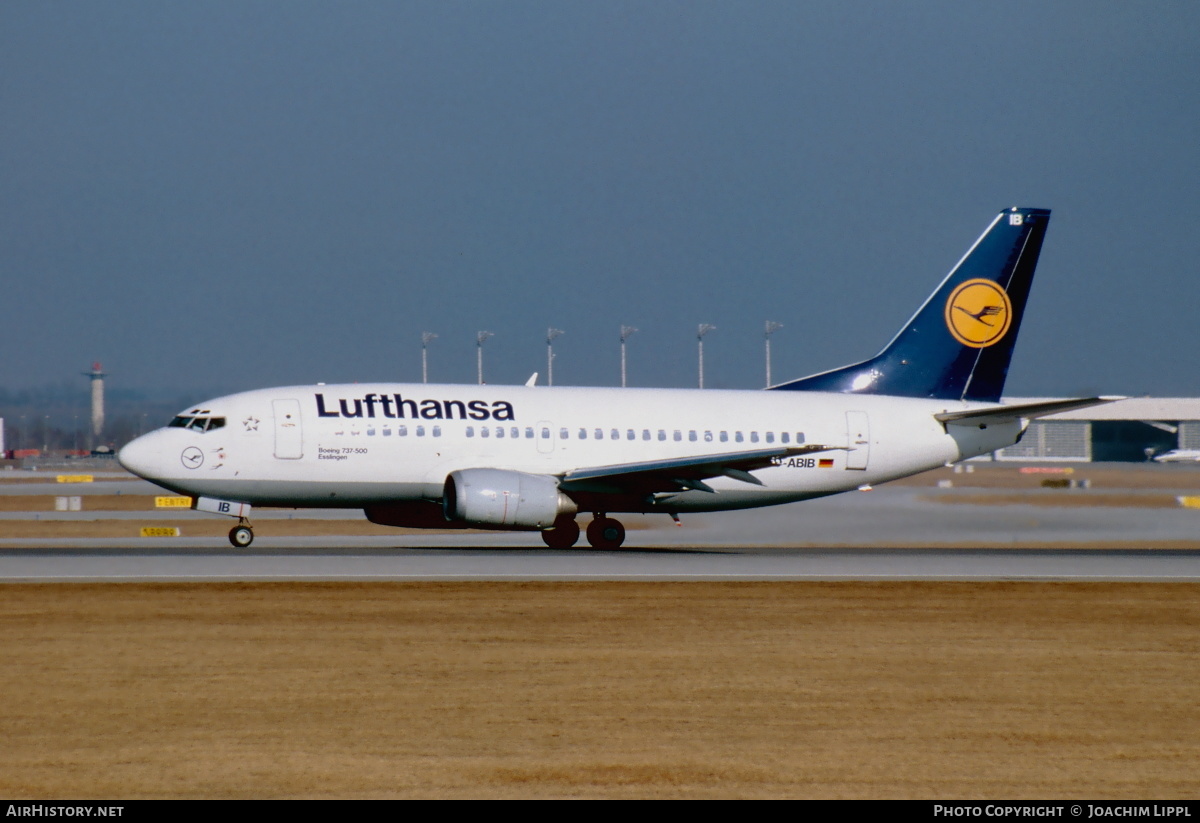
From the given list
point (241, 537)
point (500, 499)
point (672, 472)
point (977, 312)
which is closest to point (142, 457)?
point (241, 537)

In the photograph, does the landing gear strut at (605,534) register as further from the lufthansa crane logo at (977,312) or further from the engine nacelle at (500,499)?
the lufthansa crane logo at (977,312)

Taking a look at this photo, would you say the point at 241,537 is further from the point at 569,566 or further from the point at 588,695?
the point at 588,695

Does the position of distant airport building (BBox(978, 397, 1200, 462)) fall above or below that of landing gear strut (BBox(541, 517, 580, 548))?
above

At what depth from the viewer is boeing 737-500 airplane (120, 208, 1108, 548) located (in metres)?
32.9

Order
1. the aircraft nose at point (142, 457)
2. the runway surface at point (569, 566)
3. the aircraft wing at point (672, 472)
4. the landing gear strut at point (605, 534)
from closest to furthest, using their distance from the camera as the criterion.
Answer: the runway surface at point (569, 566), the aircraft nose at point (142, 457), the aircraft wing at point (672, 472), the landing gear strut at point (605, 534)

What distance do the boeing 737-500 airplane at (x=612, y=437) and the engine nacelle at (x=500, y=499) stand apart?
46 millimetres

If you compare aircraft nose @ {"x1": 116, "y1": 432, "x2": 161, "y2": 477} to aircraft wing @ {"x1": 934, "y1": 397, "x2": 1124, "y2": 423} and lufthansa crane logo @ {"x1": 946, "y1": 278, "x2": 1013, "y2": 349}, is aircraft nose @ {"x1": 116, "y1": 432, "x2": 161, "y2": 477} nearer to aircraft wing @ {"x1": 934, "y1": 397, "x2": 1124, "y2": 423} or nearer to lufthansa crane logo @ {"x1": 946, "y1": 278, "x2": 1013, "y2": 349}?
aircraft wing @ {"x1": 934, "y1": 397, "x2": 1124, "y2": 423}

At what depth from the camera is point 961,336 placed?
39.5 m

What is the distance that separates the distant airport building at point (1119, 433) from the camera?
153m

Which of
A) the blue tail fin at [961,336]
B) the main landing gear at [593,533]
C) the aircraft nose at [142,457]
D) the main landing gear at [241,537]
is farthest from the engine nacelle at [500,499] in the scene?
the blue tail fin at [961,336]

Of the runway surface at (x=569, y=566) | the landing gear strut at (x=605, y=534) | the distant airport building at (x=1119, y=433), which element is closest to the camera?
the runway surface at (x=569, y=566)

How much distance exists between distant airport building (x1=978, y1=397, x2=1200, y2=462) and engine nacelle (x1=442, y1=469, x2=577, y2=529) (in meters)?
127

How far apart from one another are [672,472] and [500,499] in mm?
4485

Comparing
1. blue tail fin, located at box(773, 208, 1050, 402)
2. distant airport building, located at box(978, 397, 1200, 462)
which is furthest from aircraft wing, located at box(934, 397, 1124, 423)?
distant airport building, located at box(978, 397, 1200, 462)
